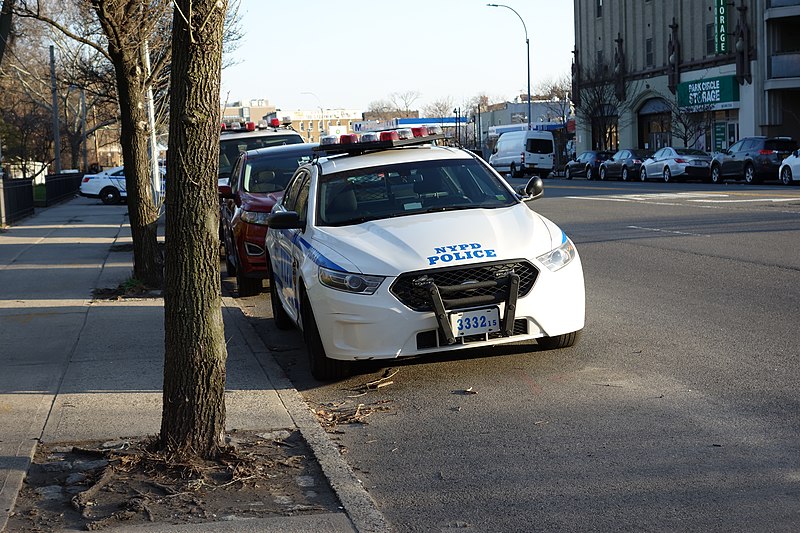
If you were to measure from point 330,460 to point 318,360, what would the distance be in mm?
2141

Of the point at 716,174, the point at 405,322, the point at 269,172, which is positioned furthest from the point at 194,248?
the point at 716,174

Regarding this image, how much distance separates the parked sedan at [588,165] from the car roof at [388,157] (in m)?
43.0

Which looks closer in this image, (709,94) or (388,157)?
(388,157)

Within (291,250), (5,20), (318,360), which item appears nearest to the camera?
(318,360)

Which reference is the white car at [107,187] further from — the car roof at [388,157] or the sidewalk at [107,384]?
the car roof at [388,157]

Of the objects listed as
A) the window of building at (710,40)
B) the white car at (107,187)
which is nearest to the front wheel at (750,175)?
the window of building at (710,40)

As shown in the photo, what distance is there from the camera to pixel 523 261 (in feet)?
24.9

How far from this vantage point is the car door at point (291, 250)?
870 cm

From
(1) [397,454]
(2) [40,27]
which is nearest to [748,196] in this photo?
(2) [40,27]

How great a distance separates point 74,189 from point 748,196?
37.2m

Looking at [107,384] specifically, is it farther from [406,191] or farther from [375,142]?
[375,142]

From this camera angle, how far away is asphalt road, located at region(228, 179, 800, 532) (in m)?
4.97

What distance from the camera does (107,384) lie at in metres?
8.04

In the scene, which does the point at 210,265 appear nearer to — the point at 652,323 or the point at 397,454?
the point at 397,454
